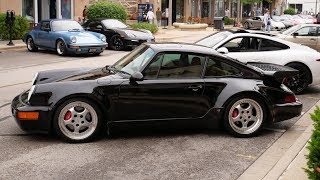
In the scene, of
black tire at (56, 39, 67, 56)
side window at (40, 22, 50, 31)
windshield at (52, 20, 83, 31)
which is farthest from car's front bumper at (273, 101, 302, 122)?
side window at (40, 22, 50, 31)

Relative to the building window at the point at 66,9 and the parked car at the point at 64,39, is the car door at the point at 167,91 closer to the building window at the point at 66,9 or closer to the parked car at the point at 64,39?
the parked car at the point at 64,39

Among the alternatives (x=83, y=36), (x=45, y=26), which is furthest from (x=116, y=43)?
(x=45, y=26)

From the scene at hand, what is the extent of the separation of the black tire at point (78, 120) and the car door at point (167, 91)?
321 mm

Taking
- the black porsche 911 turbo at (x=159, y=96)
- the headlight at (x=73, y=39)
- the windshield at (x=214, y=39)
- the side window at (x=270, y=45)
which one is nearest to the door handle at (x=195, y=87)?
the black porsche 911 turbo at (x=159, y=96)

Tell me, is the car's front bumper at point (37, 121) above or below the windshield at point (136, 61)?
below

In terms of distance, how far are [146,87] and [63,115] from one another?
1.14m

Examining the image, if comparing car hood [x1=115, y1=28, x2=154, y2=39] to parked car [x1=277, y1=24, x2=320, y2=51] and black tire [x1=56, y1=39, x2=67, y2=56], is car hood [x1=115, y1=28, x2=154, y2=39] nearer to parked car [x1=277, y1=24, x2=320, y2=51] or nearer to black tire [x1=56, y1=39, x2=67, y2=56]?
black tire [x1=56, y1=39, x2=67, y2=56]

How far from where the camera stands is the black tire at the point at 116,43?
21.2 m

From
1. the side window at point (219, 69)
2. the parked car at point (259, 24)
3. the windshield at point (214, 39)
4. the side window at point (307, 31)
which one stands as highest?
the parked car at point (259, 24)

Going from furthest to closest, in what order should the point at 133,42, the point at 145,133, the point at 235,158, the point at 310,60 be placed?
the point at 133,42
the point at 310,60
the point at 145,133
the point at 235,158

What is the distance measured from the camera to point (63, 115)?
6.34 metres

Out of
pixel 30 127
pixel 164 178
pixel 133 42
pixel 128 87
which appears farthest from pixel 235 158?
pixel 133 42

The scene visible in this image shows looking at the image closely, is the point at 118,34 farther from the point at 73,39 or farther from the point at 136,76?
the point at 136,76

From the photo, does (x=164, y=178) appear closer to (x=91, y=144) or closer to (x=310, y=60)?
(x=91, y=144)
